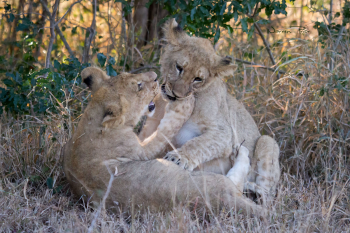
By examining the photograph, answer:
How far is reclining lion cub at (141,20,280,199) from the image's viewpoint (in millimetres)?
3123

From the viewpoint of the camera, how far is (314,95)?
3740 mm

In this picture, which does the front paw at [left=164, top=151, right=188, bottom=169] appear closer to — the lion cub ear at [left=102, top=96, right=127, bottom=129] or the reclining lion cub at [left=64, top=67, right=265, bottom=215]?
the reclining lion cub at [left=64, top=67, right=265, bottom=215]

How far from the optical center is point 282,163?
145 inches

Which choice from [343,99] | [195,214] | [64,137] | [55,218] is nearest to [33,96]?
[64,137]

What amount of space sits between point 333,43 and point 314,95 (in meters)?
0.74

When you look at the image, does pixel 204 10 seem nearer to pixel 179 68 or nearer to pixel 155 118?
pixel 179 68

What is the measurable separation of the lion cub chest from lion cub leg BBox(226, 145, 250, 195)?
1.14ft

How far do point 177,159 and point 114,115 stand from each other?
1.73 ft

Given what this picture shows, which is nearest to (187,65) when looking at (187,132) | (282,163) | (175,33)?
(175,33)

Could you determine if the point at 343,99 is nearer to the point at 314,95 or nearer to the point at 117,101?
the point at 314,95

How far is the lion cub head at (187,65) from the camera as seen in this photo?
124 inches

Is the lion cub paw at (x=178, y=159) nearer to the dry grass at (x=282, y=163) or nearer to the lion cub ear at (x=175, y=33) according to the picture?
the dry grass at (x=282, y=163)

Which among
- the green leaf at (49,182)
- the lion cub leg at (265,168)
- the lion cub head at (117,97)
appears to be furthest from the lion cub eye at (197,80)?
the green leaf at (49,182)

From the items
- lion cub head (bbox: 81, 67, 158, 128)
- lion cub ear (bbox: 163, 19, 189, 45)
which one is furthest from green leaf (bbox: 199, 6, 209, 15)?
lion cub head (bbox: 81, 67, 158, 128)
